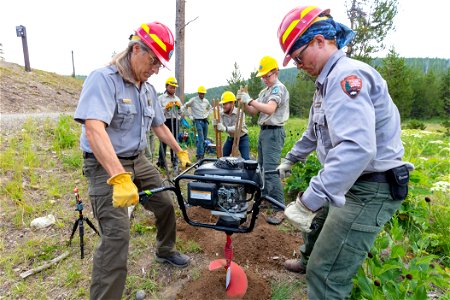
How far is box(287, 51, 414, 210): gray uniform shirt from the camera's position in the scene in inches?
55.4

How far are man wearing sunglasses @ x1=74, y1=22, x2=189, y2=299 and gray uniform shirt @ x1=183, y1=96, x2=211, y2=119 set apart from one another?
5.76 meters

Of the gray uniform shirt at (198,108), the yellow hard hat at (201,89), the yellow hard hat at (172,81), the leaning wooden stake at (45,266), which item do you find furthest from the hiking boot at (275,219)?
the yellow hard hat at (201,89)

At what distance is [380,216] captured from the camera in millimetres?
1748

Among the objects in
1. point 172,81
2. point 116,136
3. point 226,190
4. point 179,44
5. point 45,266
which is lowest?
point 45,266

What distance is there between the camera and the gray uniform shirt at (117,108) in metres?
2.11

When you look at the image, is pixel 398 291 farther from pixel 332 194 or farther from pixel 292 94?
pixel 292 94

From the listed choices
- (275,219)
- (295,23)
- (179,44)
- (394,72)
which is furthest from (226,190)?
(394,72)

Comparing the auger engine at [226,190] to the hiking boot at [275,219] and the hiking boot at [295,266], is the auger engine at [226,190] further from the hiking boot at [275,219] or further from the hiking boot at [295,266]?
the hiking boot at [275,219]

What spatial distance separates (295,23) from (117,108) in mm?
1535

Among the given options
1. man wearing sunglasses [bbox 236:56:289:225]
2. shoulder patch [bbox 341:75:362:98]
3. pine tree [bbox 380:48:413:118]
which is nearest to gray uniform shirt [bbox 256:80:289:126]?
man wearing sunglasses [bbox 236:56:289:225]

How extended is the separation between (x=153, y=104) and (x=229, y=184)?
4.63 feet

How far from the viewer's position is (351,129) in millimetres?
1407

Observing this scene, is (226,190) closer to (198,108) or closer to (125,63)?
(125,63)

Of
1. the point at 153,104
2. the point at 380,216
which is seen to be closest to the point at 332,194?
Answer: the point at 380,216
